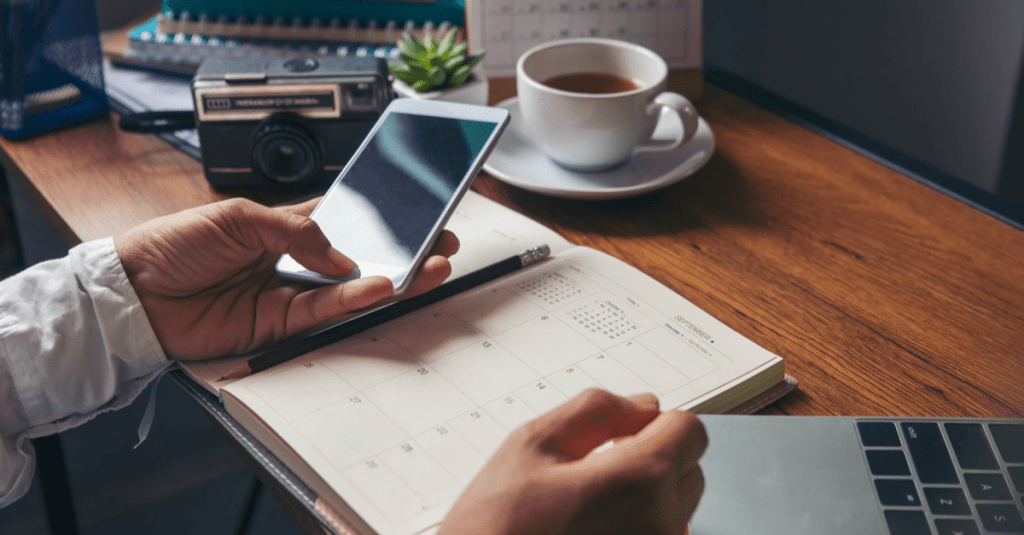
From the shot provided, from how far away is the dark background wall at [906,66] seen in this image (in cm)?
103

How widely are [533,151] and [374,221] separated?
27cm

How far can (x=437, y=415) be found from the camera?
1.43 ft

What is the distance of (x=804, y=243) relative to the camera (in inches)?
26.3

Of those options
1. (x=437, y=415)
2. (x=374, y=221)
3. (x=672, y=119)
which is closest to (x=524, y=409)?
A: (x=437, y=415)

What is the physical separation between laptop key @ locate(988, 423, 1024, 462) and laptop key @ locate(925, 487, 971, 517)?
4cm

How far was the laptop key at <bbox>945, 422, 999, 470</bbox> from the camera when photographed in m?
0.40

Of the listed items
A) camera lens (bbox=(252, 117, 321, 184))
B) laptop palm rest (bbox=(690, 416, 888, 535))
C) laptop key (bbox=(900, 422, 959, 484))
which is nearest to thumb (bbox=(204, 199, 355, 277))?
camera lens (bbox=(252, 117, 321, 184))

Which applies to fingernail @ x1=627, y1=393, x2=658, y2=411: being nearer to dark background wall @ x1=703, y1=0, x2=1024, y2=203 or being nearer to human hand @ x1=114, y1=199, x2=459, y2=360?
human hand @ x1=114, y1=199, x2=459, y2=360

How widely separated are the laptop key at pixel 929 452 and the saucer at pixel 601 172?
1.15 ft

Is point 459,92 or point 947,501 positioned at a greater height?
point 459,92

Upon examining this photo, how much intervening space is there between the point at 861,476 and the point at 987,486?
0.06 m

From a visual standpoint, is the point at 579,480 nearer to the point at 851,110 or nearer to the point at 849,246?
the point at 849,246

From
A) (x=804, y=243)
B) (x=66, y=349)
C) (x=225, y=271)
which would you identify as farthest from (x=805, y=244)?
(x=66, y=349)

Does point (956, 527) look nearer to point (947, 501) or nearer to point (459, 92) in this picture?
point (947, 501)
